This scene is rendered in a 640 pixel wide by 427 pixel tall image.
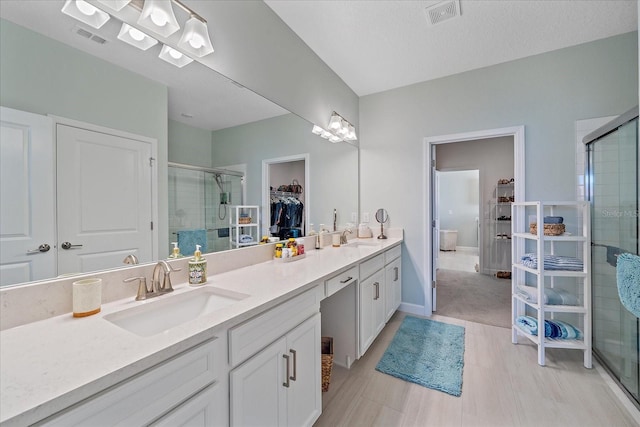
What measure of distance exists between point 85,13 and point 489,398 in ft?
9.32

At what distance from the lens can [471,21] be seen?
6.74ft

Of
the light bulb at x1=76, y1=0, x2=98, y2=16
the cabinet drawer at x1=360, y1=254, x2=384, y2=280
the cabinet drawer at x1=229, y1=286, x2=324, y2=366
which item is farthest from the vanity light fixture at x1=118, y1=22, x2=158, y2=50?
the cabinet drawer at x1=360, y1=254, x2=384, y2=280

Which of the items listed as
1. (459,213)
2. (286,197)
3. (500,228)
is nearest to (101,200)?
(286,197)

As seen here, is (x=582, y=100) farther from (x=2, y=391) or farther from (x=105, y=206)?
(x=2, y=391)

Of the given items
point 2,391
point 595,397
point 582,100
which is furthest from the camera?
point 582,100

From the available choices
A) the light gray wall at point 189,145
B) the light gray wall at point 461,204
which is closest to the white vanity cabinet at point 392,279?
the light gray wall at point 189,145

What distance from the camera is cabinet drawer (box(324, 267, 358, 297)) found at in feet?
5.02

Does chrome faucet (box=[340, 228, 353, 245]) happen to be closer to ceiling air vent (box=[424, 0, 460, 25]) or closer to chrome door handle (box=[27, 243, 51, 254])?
ceiling air vent (box=[424, 0, 460, 25])

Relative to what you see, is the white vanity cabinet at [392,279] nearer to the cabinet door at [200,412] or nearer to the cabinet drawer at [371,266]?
the cabinet drawer at [371,266]

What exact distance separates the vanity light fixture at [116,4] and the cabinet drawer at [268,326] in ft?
4.53

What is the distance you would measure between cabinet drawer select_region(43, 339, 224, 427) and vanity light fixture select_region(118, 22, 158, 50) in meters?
1.30

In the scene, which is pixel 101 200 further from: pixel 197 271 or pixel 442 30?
pixel 442 30

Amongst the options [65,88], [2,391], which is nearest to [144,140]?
[65,88]

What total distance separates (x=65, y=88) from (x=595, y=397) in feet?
10.5
